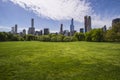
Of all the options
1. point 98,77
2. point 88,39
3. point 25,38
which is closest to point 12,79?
point 98,77

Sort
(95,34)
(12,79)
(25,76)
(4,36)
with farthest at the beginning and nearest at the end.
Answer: (4,36) → (95,34) → (25,76) → (12,79)

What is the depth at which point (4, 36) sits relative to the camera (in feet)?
403

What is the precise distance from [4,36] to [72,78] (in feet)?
392

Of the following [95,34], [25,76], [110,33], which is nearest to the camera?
[25,76]

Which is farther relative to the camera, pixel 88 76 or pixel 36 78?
pixel 88 76

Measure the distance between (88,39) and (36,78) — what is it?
103 metres

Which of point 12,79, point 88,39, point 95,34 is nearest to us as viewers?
point 12,79

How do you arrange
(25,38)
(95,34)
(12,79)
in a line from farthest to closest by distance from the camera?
(25,38) → (95,34) → (12,79)

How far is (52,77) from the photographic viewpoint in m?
11.3

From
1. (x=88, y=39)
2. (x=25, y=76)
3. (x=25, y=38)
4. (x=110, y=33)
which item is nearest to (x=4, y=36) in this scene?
(x=25, y=38)

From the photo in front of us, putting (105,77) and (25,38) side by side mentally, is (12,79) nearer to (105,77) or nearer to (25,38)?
(105,77)

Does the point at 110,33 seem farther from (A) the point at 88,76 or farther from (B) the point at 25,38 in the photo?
(B) the point at 25,38

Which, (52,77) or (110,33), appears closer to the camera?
(52,77)

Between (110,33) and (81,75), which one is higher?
(110,33)
